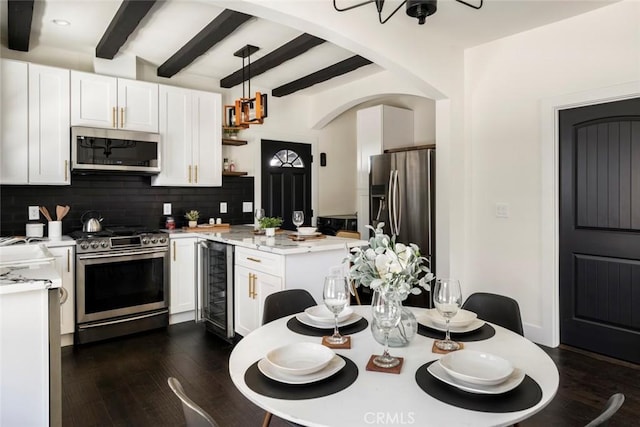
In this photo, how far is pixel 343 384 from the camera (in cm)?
120

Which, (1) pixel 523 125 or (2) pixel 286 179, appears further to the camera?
(2) pixel 286 179

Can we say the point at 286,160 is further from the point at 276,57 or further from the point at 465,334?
the point at 465,334

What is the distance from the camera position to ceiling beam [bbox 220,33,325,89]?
3.61 m

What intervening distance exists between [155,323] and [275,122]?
287cm

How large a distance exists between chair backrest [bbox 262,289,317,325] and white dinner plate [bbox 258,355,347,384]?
2.43ft

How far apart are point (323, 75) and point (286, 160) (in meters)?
1.33

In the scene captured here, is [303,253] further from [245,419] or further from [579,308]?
[579,308]

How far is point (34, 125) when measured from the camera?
3.50m

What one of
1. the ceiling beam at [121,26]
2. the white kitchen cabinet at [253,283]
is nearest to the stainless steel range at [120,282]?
the white kitchen cabinet at [253,283]

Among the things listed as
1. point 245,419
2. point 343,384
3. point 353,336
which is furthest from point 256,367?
point 245,419

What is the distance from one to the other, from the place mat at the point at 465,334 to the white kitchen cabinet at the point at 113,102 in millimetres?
3480

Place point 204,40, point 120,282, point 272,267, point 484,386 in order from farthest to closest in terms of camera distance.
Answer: point 120,282, point 204,40, point 272,267, point 484,386

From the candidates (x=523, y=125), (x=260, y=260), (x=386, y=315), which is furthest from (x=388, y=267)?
(x=523, y=125)

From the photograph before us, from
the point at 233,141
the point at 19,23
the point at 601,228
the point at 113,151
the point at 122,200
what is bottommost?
the point at 601,228
